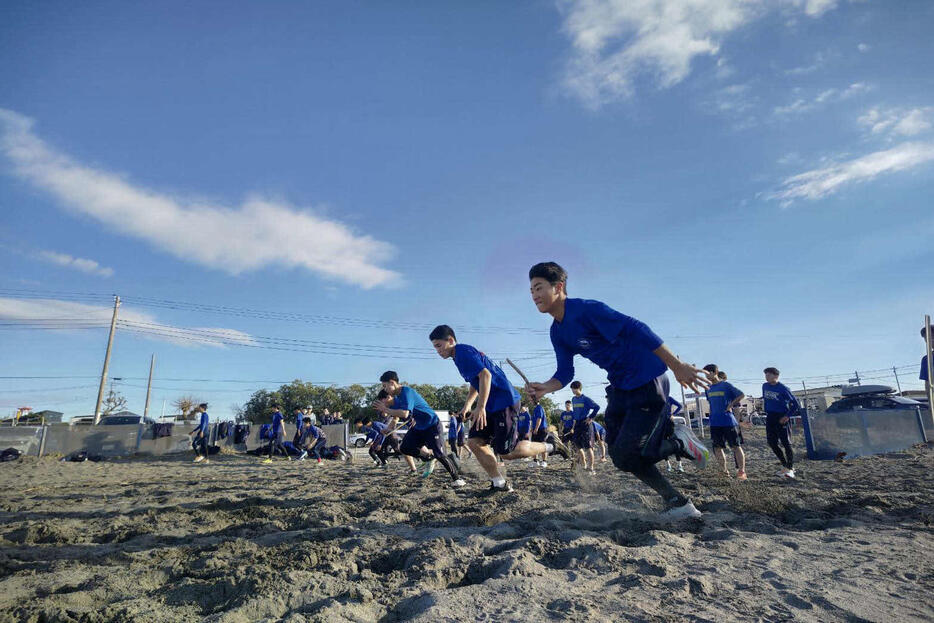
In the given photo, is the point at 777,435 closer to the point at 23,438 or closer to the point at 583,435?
the point at 583,435

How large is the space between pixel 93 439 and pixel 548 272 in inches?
913

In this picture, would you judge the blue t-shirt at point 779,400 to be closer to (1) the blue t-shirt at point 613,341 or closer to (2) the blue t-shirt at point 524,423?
(2) the blue t-shirt at point 524,423

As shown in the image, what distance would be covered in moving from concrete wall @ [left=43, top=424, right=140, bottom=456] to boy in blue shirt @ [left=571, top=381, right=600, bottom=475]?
63.3 feet

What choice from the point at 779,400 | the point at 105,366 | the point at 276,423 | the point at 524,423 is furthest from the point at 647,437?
the point at 105,366

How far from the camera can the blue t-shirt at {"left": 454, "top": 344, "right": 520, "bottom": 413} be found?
515 centimetres

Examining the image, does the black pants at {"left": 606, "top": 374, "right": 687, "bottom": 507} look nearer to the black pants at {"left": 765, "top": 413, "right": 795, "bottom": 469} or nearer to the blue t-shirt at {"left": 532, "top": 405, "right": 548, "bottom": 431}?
the black pants at {"left": 765, "top": 413, "right": 795, "bottom": 469}

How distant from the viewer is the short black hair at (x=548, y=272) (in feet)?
12.2

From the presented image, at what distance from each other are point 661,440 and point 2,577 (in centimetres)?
395

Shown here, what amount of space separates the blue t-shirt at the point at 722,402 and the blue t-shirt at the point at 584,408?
86.7 inches

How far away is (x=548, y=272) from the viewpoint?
373 centimetres

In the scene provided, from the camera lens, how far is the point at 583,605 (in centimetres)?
178

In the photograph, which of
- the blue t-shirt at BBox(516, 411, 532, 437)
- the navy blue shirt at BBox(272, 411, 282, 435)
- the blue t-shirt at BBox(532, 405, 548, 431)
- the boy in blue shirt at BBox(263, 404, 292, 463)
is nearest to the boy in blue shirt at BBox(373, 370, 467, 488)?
the blue t-shirt at BBox(532, 405, 548, 431)

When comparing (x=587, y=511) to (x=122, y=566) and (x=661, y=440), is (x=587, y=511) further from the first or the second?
(x=122, y=566)

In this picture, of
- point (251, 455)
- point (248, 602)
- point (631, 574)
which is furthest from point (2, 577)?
point (251, 455)
